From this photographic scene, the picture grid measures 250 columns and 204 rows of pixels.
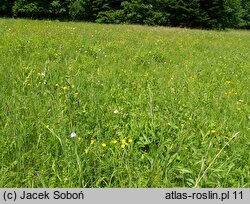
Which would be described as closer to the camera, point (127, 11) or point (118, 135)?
point (118, 135)

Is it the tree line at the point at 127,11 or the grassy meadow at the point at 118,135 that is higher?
the tree line at the point at 127,11

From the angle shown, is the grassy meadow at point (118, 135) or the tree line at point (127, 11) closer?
the grassy meadow at point (118, 135)

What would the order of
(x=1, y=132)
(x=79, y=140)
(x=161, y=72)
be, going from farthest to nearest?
(x=161, y=72) → (x=1, y=132) → (x=79, y=140)

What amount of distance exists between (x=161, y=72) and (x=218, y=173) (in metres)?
3.83

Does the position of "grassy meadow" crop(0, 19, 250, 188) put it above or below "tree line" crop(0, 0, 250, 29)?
below

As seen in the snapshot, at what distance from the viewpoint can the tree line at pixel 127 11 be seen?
27.4 meters

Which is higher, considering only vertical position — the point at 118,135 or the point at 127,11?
the point at 127,11

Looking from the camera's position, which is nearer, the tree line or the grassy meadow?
the grassy meadow

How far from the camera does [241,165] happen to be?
2674 mm

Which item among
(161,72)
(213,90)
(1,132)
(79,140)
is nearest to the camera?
(79,140)

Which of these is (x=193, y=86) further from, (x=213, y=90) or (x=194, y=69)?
(x=194, y=69)

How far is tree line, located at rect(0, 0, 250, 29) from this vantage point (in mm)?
27391

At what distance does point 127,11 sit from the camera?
2797 cm

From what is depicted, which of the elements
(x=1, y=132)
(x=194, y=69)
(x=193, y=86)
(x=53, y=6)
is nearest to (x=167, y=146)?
(x=1, y=132)
